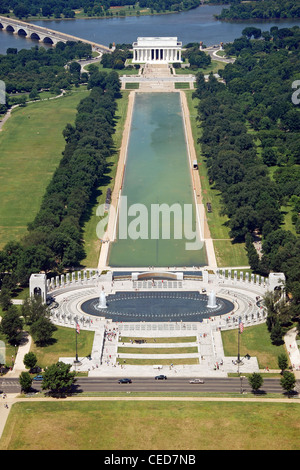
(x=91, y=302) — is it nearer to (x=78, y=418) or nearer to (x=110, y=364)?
(x=110, y=364)

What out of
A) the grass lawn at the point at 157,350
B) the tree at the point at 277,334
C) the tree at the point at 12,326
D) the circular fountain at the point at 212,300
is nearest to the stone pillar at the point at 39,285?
Answer: the tree at the point at 12,326

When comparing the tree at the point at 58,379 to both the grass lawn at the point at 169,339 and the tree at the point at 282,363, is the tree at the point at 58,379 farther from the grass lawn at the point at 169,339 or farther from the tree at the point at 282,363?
the tree at the point at 282,363

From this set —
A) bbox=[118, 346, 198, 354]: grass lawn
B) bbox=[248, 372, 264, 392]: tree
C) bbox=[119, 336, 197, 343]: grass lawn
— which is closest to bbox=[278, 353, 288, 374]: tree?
bbox=[248, 372, 264, 392]: tree

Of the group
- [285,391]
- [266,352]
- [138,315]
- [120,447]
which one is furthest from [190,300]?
[120,447]

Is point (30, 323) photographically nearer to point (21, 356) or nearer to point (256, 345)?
point (21, 356)

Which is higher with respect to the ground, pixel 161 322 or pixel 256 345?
pixel 161 322

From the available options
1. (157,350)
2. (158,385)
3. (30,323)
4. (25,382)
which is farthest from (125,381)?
(30,323)
